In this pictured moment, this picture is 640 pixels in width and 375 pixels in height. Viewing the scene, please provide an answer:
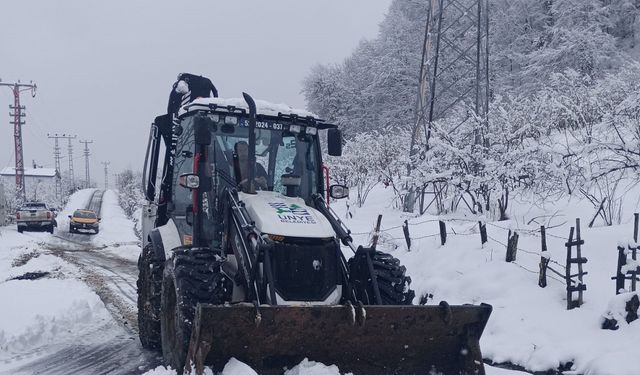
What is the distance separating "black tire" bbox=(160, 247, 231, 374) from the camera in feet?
16.5

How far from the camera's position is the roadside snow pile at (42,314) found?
7512 mm

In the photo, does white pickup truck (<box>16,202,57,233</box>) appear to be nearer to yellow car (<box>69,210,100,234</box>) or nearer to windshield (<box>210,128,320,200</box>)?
yellow car (<box>69,210,100,234</box>)

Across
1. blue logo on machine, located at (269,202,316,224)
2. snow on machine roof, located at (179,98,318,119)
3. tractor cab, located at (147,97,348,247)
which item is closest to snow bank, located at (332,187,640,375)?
tractor cab, located at (147,97,348,247)

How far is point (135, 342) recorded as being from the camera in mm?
7820

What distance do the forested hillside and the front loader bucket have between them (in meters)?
4.03

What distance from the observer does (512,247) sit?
816 centimetres

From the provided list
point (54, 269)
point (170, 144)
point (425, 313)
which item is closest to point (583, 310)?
point (425, 313)

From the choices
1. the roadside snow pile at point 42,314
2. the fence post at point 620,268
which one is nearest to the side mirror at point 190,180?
the roadside snow pile at point 42,314

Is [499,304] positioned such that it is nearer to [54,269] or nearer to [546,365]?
[546,365]

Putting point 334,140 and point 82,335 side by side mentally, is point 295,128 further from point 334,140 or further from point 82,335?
point 82,335

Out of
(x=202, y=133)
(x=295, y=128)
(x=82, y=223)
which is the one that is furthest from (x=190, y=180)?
(x=82, y=223)

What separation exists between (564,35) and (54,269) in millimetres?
22896

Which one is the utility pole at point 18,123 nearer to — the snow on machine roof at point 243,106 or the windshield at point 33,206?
the windshield at point 33,206

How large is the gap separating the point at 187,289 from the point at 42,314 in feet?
14.2
